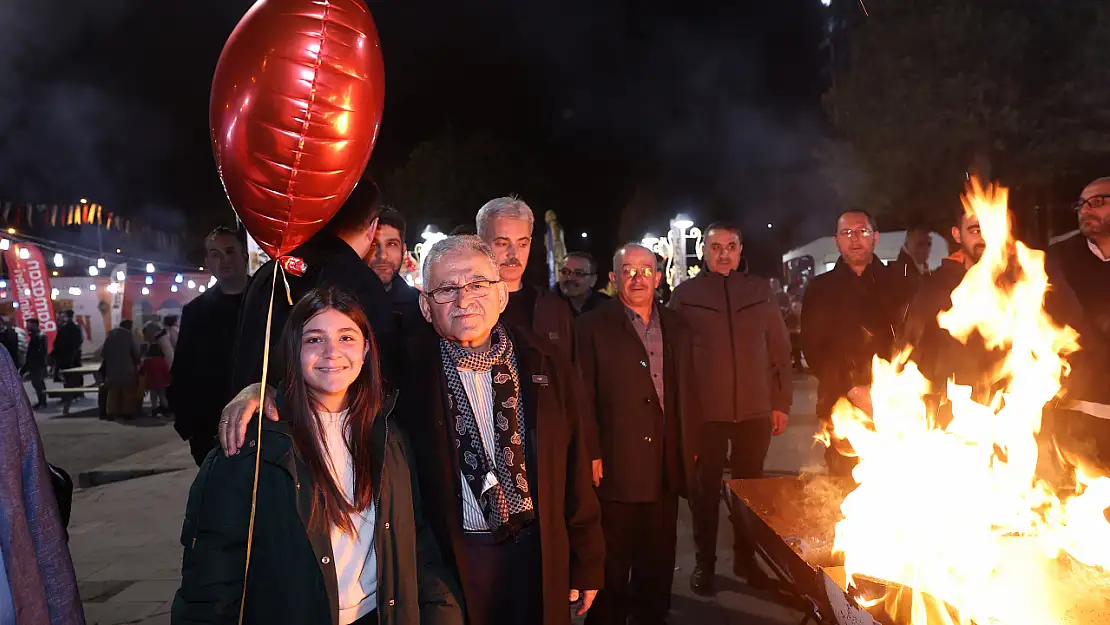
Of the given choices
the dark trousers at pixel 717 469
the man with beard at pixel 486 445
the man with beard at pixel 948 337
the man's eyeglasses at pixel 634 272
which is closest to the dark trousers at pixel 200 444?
the man with beard at pixel 486 445

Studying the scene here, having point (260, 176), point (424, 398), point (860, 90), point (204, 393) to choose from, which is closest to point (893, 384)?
point (424, 398)

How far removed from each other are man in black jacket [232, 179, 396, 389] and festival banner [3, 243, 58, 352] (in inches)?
718

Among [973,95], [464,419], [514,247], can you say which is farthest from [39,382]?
[973,95]

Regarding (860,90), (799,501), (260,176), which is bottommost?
(799,501)

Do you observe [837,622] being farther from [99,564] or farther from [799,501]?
[99,564]

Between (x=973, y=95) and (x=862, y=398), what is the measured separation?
1438 cm

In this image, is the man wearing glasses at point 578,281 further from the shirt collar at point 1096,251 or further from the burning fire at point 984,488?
the shirt collar at point 1096,251

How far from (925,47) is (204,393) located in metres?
17.2

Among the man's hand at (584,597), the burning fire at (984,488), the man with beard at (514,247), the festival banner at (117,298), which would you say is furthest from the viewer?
the festival banner at (117,298)

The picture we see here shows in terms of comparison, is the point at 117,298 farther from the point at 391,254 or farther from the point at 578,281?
the point at 391,254

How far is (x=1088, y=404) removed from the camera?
382 cm

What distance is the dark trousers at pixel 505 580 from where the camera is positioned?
2.56 m

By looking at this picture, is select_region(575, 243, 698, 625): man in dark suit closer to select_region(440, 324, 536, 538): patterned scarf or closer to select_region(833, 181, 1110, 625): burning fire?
select_region(833, 181, 1110, 625): burning fire

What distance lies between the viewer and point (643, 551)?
13.5ft
